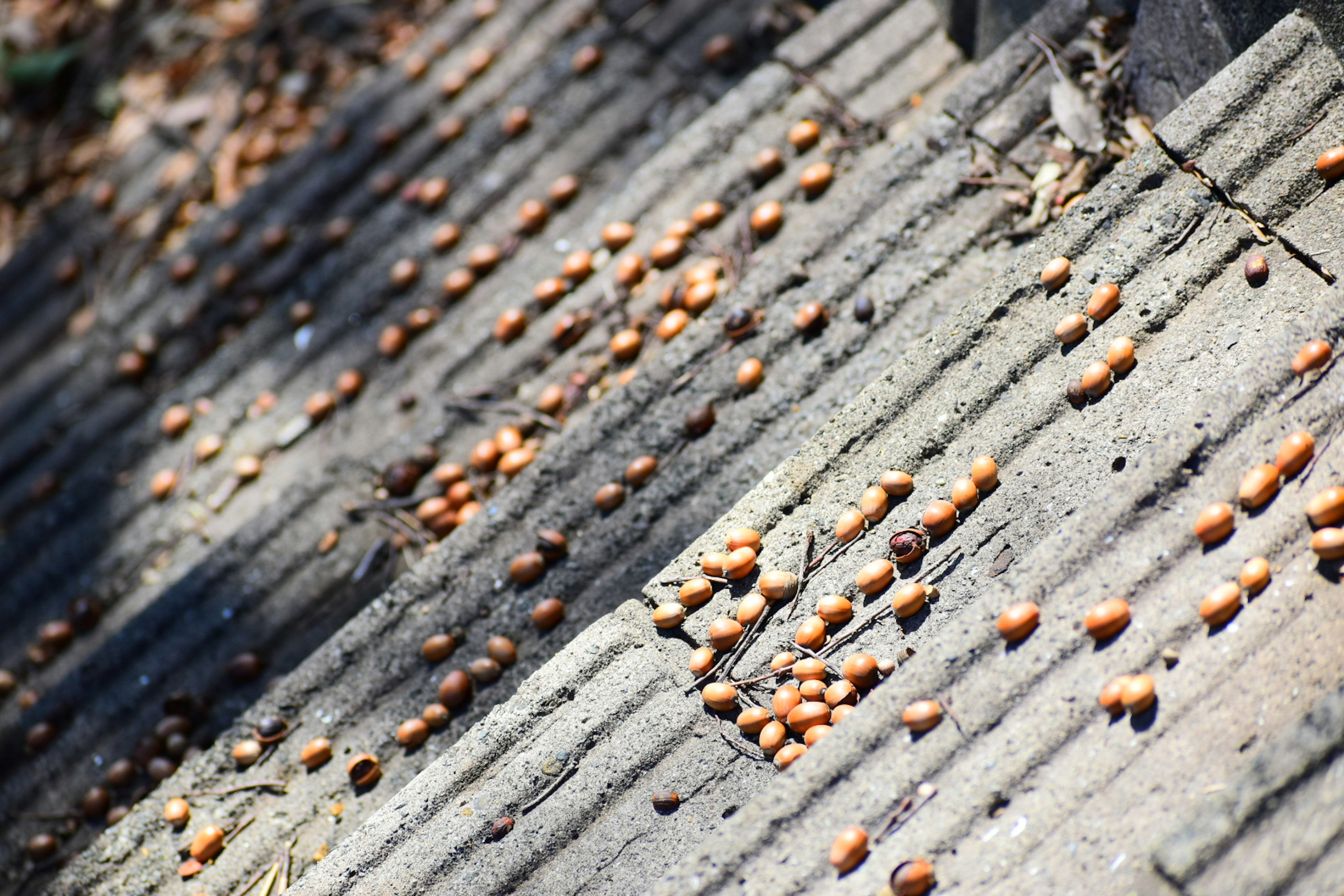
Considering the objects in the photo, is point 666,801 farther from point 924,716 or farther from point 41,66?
point 41,66

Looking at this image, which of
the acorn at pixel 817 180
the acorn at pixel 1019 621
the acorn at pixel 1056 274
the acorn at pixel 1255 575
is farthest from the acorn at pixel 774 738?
the acorn at pixel 817 180

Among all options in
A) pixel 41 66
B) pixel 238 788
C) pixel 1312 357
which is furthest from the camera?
→ pixel 41 66

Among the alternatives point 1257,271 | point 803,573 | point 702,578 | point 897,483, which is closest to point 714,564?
point 702,578

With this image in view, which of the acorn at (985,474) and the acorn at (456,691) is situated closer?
the acorn at (985,474)

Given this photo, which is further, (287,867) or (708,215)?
(708,215)

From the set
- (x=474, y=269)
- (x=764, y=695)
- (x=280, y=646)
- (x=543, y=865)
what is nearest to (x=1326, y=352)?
(x=764, y=695)

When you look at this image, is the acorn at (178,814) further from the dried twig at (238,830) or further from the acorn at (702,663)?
the acorn at (702,663)

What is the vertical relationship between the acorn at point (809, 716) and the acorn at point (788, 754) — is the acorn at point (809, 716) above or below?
above
